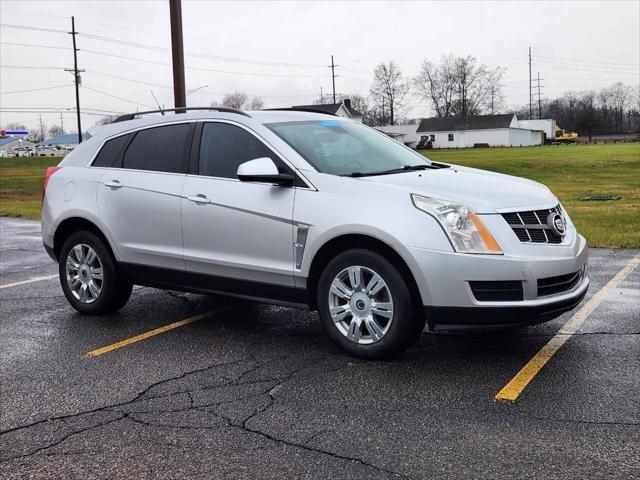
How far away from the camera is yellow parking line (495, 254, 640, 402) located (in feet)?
13.9

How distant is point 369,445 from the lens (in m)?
3.53

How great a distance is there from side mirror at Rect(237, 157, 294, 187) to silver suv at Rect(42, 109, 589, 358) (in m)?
0.01

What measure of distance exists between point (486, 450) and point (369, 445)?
23.1 inches

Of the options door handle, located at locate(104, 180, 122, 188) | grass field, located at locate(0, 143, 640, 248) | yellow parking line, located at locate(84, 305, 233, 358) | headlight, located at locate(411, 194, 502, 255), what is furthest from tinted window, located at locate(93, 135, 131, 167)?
grass field, located at locate(0, 143, 640, 248)

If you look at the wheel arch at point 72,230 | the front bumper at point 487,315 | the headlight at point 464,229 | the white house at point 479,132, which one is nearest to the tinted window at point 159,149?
the wheel arch at point 72,230

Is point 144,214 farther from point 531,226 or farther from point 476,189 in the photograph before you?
point 531,226

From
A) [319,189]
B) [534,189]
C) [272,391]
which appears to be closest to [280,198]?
[319,189]

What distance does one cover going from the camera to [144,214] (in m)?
5.98

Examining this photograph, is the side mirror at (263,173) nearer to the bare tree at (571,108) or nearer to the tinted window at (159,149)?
the tinted window at (159,149)

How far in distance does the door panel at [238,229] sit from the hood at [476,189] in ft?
2.42

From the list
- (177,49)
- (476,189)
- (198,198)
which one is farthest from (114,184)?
(177,49)

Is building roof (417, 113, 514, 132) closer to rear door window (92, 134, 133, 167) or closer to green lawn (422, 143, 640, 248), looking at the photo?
green lawn (422, 143, 640, 248)

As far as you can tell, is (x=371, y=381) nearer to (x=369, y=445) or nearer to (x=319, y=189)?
(x=369, y=445)

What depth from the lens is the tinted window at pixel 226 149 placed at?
18.0 feet
